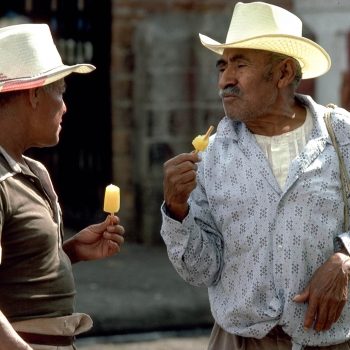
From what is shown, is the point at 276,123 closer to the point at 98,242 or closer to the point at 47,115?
the point at 98,242

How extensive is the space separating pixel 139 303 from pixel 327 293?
4.67m

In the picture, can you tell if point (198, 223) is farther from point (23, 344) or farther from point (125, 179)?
point (125, 179)

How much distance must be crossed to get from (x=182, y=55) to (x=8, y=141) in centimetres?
646

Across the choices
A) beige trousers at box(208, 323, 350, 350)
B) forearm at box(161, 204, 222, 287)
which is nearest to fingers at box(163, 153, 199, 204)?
forearm at box(161, 204, 222, 287)

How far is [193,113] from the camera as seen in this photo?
10.9m

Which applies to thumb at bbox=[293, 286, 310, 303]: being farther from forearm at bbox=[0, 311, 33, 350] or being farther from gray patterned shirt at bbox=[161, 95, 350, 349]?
forearm at bbox=[0, 311, 33, 350]

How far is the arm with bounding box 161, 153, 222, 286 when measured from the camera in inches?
181

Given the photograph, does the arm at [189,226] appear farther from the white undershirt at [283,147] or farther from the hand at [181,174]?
the white undershirt at [283,147]

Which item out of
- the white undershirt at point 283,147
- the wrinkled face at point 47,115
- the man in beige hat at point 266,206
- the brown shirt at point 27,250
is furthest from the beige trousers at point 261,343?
the wrinkled face at point 47,115

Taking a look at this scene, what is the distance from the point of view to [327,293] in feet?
15.3

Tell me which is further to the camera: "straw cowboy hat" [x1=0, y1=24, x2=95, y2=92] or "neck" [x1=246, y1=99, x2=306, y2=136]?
"neck" [x1=246, y1=99, x2=306, y2=136]

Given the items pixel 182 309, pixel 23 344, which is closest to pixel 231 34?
pixel 23 344

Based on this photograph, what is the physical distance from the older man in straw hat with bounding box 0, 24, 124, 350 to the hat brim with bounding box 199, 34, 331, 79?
652mm

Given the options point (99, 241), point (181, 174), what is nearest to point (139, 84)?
point (99, 241)
